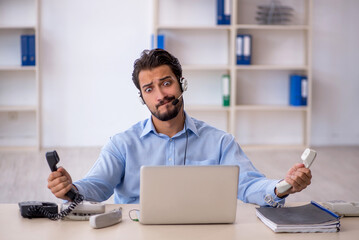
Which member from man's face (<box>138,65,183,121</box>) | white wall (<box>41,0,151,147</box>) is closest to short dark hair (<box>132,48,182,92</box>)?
man's face (<box>138,65,183,121</box>)

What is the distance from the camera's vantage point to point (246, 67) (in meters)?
6.23

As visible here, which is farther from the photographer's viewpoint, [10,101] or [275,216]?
[10,101]

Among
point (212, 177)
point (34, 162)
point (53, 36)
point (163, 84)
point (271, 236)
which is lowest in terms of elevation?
point (34, 162)

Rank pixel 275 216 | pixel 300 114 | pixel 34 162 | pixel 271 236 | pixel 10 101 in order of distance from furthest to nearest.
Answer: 1. pixel 300 114
2. pixel 10 101
3. pixel 34 162
4. pixel 275 216
5. pixel 271 236

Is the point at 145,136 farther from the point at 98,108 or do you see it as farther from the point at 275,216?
the point at 98,108

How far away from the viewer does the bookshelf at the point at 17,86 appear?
623 cm

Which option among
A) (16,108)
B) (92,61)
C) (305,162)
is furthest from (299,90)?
(305,162)

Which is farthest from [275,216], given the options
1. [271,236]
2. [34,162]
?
[34,162]

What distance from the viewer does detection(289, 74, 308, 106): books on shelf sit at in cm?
635

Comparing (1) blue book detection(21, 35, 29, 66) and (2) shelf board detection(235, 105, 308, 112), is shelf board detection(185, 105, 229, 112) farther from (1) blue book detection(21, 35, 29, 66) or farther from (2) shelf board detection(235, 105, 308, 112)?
(1) blue book detection(21, 35, 29, 66)

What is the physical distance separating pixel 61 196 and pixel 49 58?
15.1ft

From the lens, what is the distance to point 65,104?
21.1 feet

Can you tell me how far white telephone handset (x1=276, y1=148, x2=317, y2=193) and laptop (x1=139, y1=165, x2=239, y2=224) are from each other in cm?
24

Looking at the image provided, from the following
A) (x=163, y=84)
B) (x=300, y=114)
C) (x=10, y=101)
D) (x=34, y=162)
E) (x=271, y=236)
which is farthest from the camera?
(x=300, y=114)
